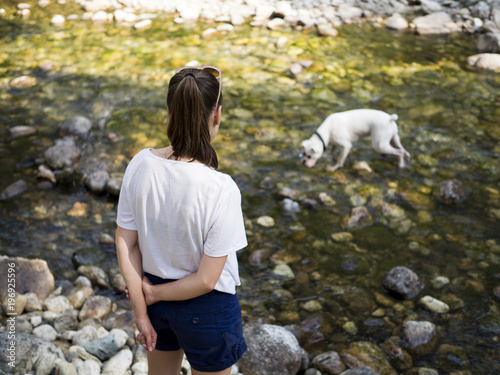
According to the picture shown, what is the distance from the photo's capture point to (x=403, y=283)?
402 cm

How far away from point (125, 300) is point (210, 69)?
8.94ft

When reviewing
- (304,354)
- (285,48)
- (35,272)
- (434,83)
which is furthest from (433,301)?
(285,48)

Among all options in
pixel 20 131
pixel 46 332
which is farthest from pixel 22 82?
pixel 46 332

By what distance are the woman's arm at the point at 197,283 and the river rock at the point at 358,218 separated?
3366 mm

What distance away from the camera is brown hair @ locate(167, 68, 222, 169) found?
1.67 meters

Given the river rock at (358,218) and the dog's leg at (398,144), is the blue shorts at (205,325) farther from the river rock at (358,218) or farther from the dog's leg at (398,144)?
the dog's leg at (398,144)

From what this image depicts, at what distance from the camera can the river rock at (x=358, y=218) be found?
16.2ft

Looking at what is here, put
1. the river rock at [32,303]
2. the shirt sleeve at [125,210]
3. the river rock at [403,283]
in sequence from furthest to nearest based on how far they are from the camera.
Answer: the river rock at [403,283] → the river rock at [32,303] → the shirt sleeve at [125,210]

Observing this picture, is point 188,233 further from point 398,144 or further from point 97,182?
point 398,144

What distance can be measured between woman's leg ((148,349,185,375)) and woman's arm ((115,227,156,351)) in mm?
202

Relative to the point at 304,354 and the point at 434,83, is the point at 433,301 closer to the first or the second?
the point at 304,354

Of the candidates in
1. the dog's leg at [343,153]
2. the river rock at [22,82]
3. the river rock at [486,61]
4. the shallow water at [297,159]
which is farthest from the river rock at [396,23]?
the river rock at [22,82]

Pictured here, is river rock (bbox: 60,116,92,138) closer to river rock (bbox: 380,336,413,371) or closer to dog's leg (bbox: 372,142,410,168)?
dog's leg (bbox: 372,142,410,168)

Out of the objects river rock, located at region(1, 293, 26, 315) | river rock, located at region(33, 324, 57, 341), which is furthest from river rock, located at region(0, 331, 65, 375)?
river rock, located at region(1, 293, 26, 315)
